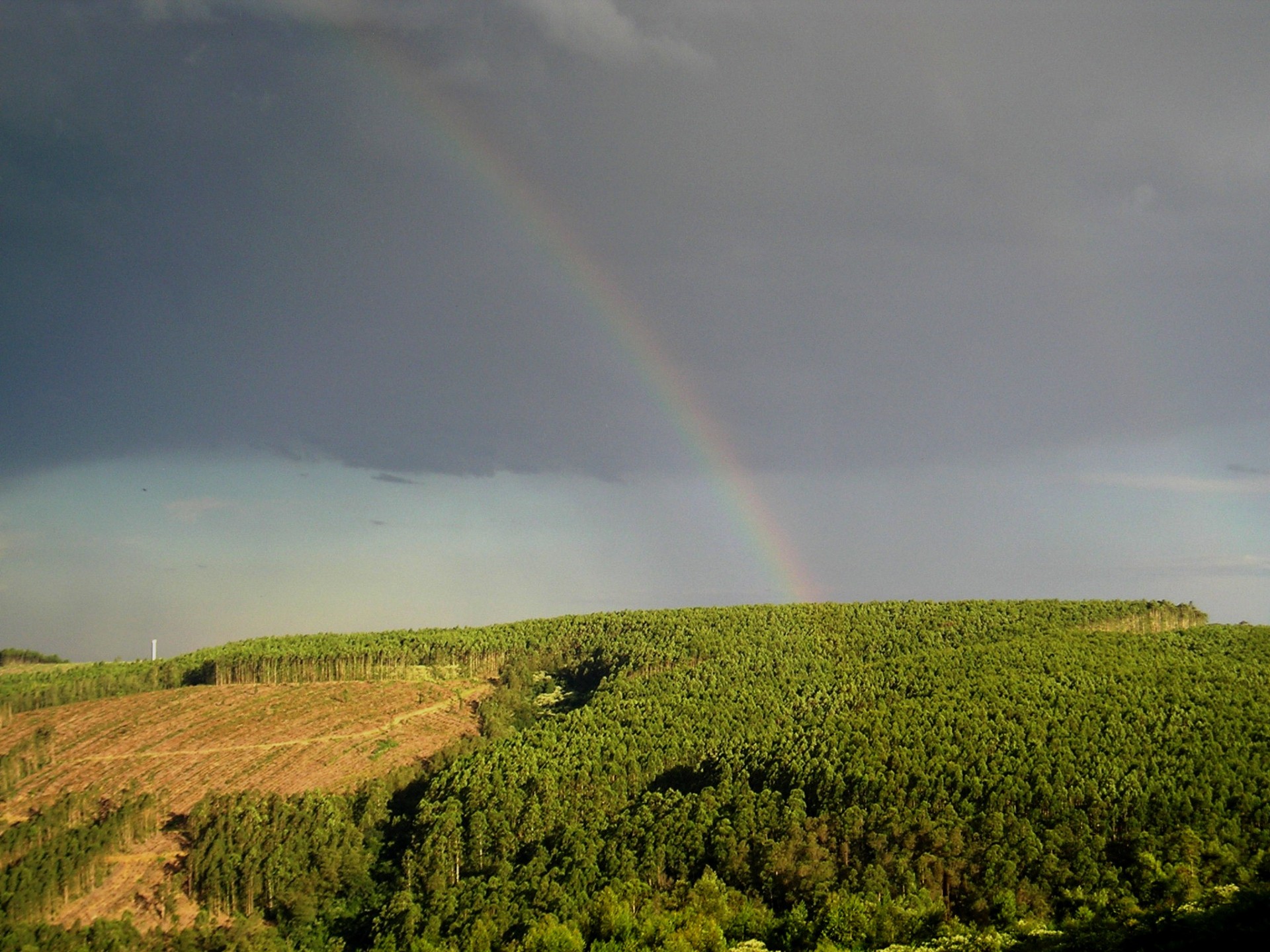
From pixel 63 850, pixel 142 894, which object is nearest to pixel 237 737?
pixel 63 850

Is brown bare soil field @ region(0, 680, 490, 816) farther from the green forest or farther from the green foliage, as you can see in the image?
the green foliage

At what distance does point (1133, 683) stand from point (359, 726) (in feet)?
431

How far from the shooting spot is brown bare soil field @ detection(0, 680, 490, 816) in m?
145

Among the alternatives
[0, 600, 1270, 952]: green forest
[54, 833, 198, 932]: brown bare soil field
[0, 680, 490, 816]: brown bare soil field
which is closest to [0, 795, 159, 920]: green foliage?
[0, 600, 1270, 952]: green forest

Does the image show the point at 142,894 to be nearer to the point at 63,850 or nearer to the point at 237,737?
the point at 63,850

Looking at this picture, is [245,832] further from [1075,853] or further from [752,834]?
[1075,853]

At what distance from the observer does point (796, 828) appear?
336 feet

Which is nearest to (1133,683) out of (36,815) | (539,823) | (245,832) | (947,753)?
(947,753)

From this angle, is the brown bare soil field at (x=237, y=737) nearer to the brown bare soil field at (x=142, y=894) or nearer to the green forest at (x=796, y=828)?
the green forest at (x=796, y=828)

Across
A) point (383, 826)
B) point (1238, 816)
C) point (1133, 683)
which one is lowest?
point (383, 826)

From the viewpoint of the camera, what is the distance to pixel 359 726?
16925 cm

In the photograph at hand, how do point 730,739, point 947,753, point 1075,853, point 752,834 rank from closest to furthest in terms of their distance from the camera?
point 1075,853, point 752,834, point 947,753, point 730,739

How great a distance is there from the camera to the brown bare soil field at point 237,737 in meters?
145

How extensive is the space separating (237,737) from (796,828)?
355 feet
